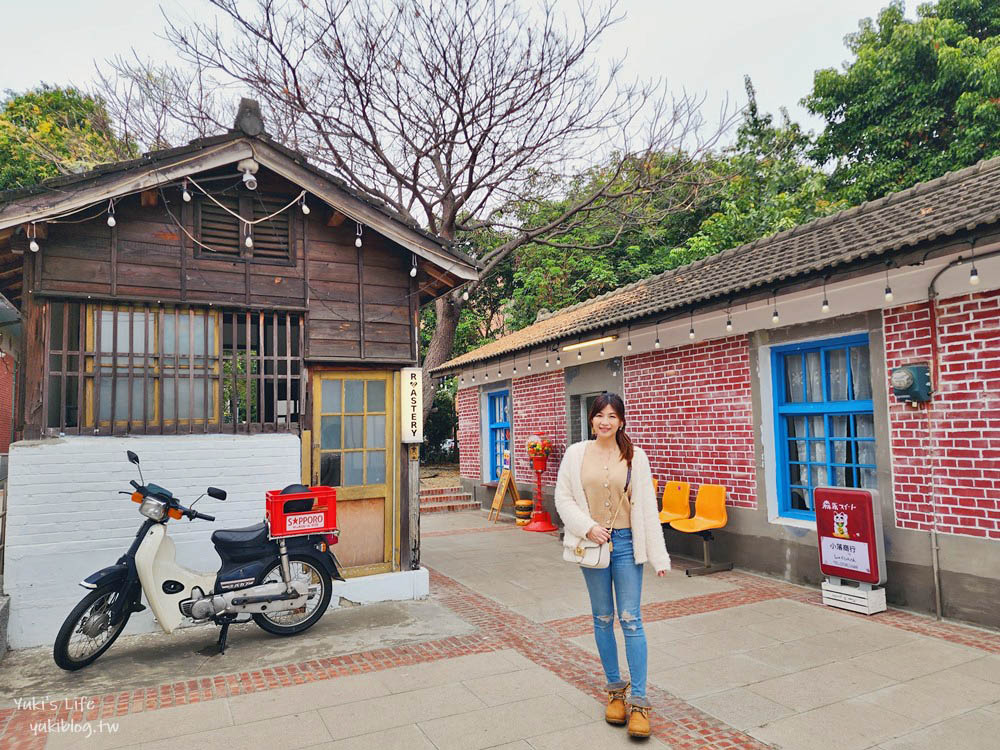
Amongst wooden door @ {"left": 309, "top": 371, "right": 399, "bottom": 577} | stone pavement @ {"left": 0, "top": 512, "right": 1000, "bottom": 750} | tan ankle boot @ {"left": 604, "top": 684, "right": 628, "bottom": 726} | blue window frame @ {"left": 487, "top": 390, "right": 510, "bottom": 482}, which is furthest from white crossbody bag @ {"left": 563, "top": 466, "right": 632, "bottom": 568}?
blue window frame @ {"left": 487, "top": 390, "right": 510, "bottom": 482}

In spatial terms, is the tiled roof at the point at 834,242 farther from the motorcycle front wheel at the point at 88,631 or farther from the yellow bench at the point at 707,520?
the motorcycle front wheel at the point at 88,631

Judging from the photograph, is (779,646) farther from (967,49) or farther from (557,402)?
(967,49)

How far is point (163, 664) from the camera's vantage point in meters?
4.48

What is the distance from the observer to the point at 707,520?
7.11 m

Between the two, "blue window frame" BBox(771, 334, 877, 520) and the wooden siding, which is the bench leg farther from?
the wooden siding

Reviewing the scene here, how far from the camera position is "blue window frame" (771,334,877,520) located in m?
5.98

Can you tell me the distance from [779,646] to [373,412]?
4078 millimetres

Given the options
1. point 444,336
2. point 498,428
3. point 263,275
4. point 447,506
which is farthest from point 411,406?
point 444,336

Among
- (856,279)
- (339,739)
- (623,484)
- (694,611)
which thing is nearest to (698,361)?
(856,279)

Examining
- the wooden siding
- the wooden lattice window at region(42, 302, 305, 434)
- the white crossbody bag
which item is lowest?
the white crossbody bag

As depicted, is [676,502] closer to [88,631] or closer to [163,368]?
[163,368]

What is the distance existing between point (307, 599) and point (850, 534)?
4639mm

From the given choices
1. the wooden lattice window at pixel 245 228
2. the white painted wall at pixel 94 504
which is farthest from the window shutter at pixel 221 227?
the white painted wall at pixel 94 504

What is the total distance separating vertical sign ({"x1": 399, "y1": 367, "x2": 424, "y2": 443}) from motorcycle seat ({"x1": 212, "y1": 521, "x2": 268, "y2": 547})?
1.69 meters
